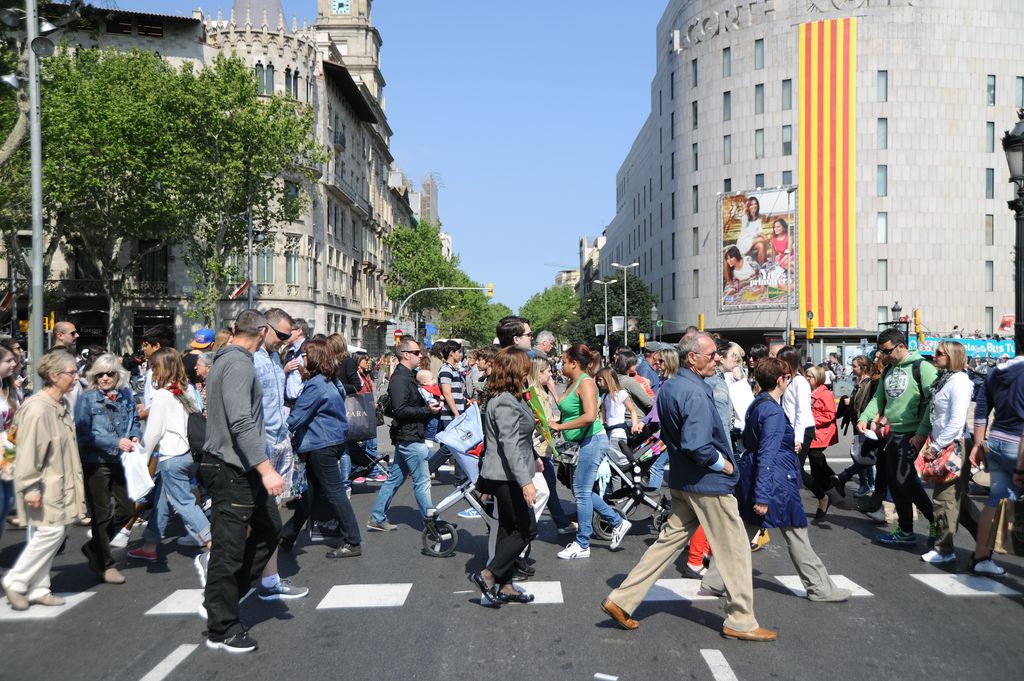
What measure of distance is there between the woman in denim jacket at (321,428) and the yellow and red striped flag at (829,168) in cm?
5396

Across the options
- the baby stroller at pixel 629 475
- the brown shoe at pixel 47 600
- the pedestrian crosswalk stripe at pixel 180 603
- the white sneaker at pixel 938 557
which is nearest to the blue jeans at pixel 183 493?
the pedestrian crosswalk stripe at pixel 180 603

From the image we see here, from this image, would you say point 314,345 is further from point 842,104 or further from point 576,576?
point 842,104

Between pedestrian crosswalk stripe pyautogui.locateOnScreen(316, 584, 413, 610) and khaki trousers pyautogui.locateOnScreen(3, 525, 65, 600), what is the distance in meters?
1.86

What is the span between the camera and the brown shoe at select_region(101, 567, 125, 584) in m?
6.62

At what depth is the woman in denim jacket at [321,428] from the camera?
7.09 metres

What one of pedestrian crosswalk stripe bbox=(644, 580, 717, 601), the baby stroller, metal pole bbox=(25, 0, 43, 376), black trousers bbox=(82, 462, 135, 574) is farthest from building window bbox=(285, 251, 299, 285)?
pedestrian crosswalk stripe bbox=(644, 580, 717, 601)

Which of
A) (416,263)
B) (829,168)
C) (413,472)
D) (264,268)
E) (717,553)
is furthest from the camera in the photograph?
(416,263)

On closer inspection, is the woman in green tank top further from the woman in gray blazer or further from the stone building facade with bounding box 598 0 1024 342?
the stone building facade with bounding box 598 0 1024 342

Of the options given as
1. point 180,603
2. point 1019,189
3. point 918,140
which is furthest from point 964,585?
point 918,140

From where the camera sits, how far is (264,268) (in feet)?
143

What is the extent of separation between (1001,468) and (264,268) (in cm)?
4075

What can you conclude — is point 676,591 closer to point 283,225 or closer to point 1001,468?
point 1001,468

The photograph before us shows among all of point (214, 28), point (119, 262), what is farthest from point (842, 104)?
point (119, 262)

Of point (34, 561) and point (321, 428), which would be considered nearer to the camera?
point (34, 561)
